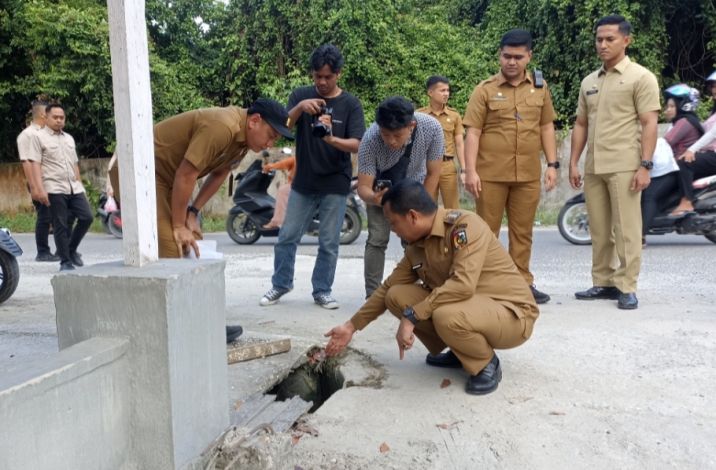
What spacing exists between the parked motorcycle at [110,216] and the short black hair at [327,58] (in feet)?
22.1

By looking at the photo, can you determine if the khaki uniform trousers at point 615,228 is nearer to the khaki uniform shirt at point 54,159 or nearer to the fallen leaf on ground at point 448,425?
the fallen leaf on ground at point 448,425

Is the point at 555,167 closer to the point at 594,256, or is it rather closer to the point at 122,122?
the point at 594,256

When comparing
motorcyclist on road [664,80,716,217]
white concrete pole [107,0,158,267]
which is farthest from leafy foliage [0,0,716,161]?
white concrete pole [107,0,158,267]

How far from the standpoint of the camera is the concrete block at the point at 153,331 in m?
2.15

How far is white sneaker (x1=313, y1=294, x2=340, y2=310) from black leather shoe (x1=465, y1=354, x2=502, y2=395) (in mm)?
1812

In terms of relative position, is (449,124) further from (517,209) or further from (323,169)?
(323,169)

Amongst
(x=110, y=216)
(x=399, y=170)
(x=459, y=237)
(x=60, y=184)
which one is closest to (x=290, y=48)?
(x=110, y=216)

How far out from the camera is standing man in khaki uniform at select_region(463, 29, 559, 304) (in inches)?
189

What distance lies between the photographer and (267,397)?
320 cm

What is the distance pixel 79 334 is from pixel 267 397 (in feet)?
3.91

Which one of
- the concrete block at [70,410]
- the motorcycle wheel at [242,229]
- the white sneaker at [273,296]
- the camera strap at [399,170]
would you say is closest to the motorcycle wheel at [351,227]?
the motorcycle wheel at [242,229]

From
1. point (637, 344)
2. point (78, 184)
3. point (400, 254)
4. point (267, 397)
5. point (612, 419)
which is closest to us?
point (612, 419)

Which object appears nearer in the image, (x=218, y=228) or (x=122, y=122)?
(x=122, y=122)

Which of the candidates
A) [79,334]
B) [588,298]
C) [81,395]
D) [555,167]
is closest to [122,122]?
[79,334]
